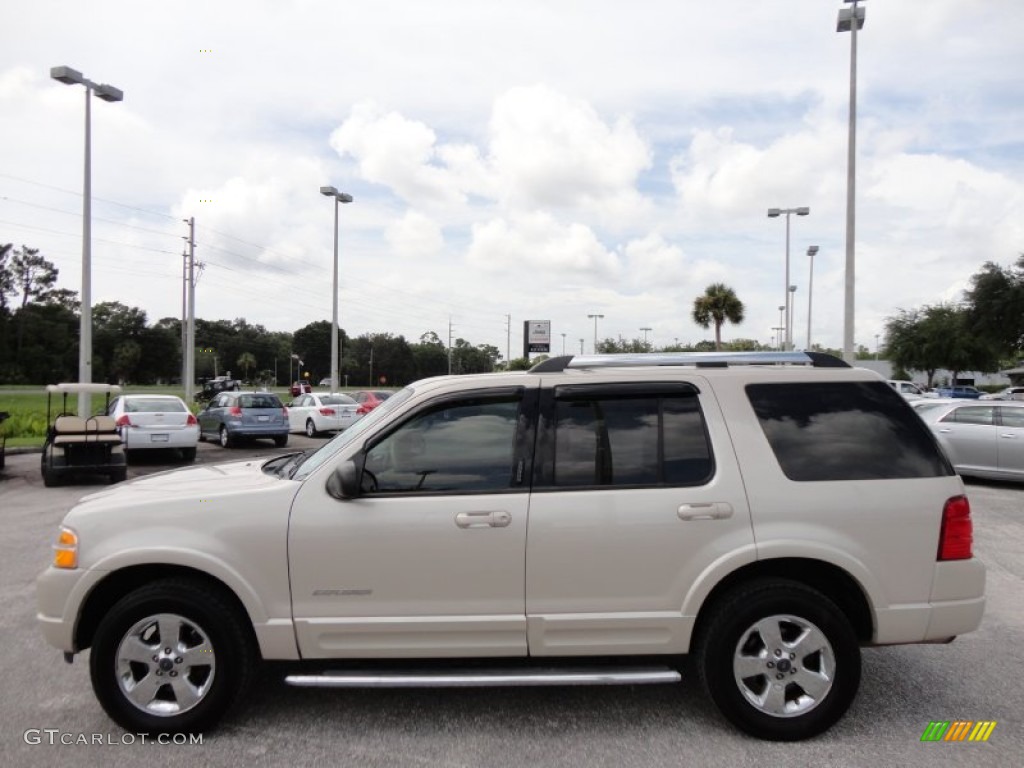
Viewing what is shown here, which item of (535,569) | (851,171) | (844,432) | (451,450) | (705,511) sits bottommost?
(535,569)

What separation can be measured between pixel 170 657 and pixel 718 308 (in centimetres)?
4248

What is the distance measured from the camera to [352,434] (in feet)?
13.3

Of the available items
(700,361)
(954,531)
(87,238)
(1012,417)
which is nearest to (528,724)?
(700,361)

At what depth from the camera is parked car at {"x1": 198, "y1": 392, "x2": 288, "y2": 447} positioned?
19.7 metres

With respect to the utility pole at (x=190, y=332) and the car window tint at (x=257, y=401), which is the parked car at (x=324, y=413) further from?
the utility pole at (x=190, y=332)

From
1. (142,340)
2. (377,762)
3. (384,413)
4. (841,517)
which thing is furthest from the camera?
(142,340)

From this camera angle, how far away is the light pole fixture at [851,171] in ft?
61.1

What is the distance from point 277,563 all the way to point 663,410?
2.07 metres

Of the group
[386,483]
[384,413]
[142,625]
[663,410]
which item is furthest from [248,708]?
[663,410]

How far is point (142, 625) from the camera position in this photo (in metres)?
3.67

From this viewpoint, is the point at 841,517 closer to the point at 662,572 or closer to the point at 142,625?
the point at 662,572

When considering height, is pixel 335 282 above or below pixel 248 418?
above

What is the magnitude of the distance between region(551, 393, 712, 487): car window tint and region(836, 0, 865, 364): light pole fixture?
60.8 ft

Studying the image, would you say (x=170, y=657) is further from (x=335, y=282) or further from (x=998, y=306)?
(x=998, y=306)
